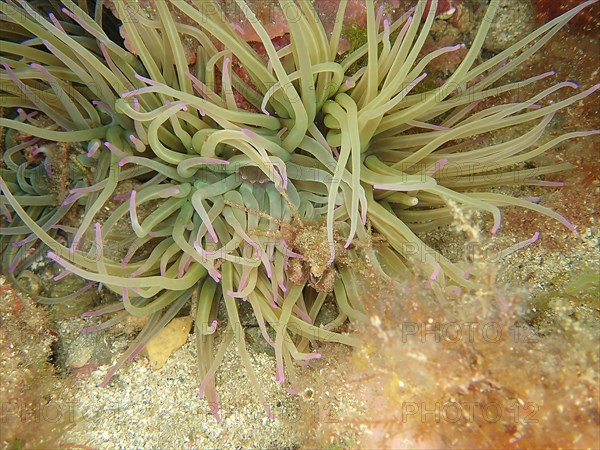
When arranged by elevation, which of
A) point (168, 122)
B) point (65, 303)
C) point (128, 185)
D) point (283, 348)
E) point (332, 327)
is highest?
point (168, 122)

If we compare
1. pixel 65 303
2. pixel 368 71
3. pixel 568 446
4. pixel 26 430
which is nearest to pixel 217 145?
pixel 368 71

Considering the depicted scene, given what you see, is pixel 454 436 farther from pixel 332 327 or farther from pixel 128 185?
pixel 128 185

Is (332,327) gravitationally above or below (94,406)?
above

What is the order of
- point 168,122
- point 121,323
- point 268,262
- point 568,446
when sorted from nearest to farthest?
point 568,446
point 268,262
point 168,122
point 121,323

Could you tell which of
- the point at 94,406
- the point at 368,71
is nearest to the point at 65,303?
the point at 94,406

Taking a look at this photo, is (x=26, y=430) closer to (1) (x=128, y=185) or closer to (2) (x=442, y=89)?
(1) (x=128, y=185)

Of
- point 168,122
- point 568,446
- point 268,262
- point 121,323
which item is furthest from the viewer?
point 121,323

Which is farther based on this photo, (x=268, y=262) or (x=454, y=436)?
(x=268, y=262)
